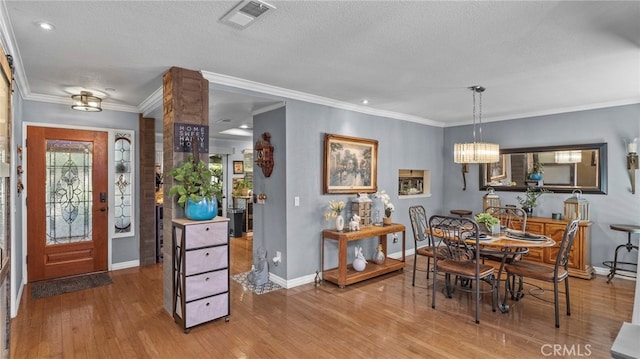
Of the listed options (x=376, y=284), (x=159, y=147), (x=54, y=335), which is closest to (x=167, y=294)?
(x=54, y=335)

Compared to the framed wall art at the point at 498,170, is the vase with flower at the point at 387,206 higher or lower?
lower

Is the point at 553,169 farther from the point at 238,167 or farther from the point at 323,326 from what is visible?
the point at 238,167

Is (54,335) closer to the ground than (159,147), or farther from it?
closer to the ground

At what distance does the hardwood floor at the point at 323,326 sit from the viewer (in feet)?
8.86

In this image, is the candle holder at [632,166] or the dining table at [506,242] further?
the candle holder at [632,166]

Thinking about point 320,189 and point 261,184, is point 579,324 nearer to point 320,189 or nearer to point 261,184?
point 320,189

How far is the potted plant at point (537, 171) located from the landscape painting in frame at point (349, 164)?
259 cm

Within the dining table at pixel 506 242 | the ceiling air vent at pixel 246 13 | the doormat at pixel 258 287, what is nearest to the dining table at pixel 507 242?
the dining table at pixel 506 242

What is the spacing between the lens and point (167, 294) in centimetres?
Result: 345

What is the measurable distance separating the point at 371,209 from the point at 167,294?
299 cm

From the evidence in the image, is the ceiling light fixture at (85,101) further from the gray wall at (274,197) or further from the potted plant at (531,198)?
the potted plant at (531,198)

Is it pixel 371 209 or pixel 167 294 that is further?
pixel 371 209

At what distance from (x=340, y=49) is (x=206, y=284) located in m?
2.45

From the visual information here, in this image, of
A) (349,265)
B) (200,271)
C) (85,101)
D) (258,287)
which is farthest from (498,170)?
(85,101)
